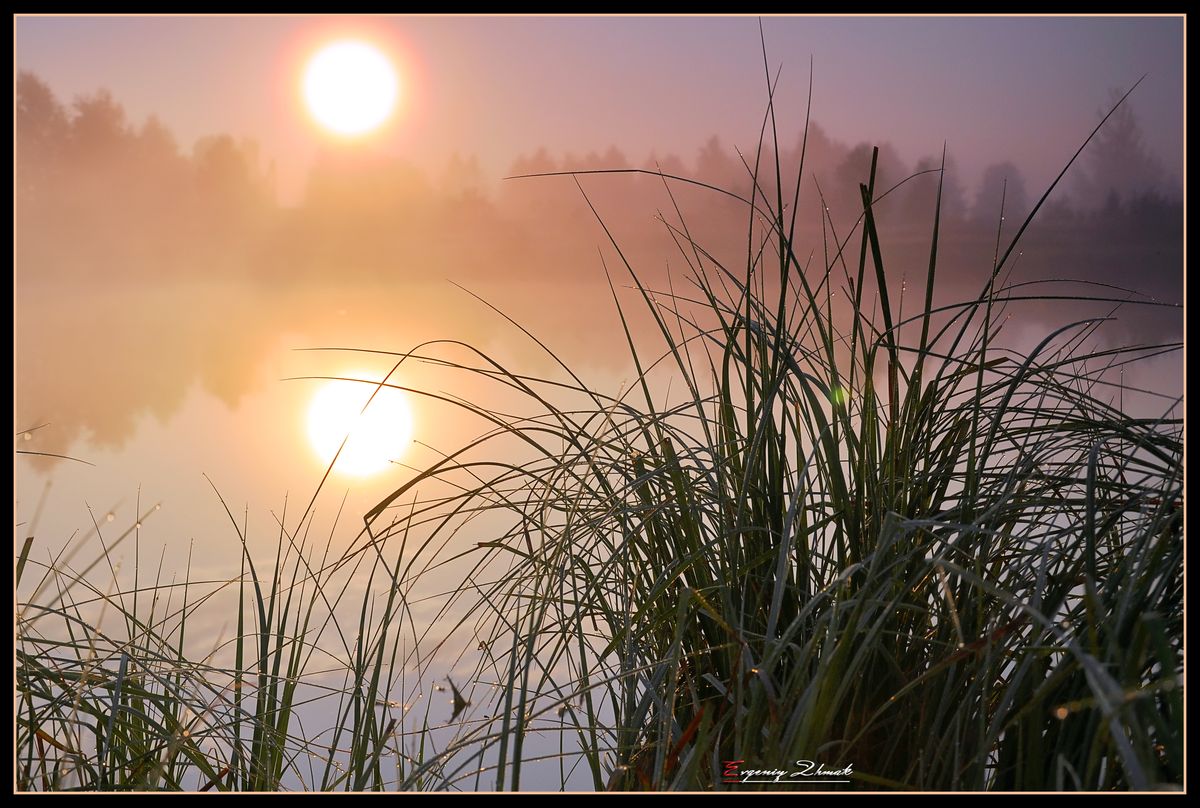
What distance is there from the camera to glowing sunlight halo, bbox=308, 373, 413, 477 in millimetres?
1669

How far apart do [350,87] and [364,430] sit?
2.65ft

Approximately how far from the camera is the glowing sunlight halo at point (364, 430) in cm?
167

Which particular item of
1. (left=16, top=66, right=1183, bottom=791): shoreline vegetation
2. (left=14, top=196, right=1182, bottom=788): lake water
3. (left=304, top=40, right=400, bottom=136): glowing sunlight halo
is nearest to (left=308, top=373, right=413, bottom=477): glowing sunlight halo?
(left=14, top=196, right=1182, bottom=788): lake water

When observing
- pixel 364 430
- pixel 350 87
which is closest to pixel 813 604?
pixel 364 430

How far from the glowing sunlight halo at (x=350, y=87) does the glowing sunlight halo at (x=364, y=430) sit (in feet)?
2.05

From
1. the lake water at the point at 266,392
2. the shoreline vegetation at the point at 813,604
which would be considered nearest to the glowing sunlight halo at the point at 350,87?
the lake water at the point at 266,392

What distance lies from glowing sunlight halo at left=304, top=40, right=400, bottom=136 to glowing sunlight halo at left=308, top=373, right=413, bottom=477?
0.62 metres

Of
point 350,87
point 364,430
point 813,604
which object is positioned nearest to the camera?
point 813,604

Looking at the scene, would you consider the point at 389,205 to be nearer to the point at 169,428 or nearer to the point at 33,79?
the point at 169,428

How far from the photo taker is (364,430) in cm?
167

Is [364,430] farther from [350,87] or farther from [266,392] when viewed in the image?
[266,392]

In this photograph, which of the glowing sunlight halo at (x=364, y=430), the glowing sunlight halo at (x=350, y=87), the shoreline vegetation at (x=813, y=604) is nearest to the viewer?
the shoreline vegetation at (x=813, y=604)

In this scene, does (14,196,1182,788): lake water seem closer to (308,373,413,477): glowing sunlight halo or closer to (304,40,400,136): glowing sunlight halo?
(308,373,413,477): glowing sunlight halo

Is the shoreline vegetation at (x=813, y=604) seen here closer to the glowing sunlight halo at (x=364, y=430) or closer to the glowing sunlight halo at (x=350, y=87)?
the glowing sunlight halo at (x=364, y=430)
